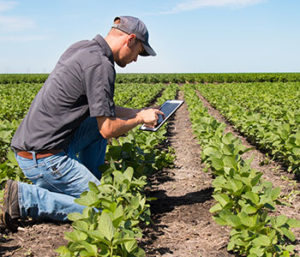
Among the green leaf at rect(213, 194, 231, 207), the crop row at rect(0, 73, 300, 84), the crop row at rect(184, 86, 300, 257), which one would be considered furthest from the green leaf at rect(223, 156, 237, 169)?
the crop row at rect(0, 73, 300, 84)

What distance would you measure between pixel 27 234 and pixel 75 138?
3.09ft

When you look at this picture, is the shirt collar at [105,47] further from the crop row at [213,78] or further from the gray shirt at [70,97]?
the crop row at [213,78]

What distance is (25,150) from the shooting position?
2.86m

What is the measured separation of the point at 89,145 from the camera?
3424mm

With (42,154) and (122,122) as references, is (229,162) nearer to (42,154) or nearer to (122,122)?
(122,122)

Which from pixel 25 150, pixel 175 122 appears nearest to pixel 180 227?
pixel 25 150

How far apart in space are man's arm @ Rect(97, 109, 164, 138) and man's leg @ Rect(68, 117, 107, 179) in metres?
0.41

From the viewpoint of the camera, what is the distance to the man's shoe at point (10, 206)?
113 inches

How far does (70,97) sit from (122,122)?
1.52 feet

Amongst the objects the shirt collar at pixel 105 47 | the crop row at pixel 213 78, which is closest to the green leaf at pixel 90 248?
the shirt collar at pixel 105 47

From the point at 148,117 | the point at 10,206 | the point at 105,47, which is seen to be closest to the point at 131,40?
the point at 105,47

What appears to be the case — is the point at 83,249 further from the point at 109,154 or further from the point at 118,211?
the point at 109,154

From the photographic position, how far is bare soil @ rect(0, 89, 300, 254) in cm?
275

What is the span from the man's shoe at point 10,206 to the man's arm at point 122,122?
914mm
